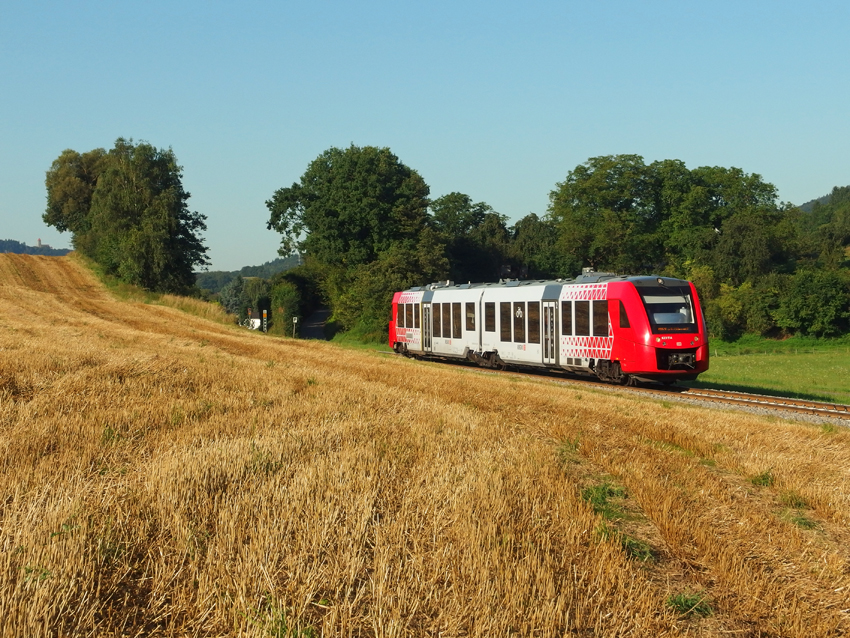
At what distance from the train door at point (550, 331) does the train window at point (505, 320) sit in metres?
2.48

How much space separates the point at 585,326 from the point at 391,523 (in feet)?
64.3

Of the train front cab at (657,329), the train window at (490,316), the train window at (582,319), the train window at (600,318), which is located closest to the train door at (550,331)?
the train window at (582,319)

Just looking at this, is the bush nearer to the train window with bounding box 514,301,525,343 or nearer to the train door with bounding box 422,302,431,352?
the train door with bounding box 422,302,431,352

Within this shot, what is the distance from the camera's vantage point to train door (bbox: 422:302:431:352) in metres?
35.5

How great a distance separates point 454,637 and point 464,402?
10.6 m

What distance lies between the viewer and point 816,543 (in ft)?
23.9

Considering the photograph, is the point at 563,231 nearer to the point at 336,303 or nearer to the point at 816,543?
the point at 336,303

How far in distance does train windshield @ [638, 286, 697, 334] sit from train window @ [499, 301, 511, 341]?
6991mm

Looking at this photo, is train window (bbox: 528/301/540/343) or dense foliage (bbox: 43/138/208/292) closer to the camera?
train window (bbox: 528/301/540/343)

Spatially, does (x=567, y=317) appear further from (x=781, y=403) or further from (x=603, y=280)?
(x=781, y=403)

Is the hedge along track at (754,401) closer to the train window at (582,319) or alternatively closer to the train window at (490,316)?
the train window at (582,319)

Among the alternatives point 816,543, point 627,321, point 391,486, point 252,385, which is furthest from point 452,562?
point 627,321

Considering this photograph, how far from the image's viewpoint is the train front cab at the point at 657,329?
22469mm

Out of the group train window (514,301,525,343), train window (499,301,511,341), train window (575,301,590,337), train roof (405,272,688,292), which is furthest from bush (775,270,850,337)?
train window (575,301,590,337)
